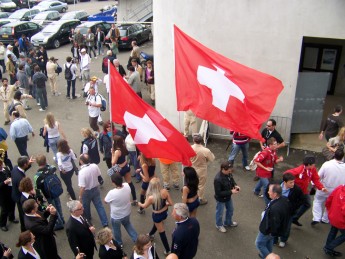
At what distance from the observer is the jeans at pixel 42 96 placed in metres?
13.7

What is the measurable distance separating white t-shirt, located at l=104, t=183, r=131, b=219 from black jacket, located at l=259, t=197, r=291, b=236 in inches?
92.7

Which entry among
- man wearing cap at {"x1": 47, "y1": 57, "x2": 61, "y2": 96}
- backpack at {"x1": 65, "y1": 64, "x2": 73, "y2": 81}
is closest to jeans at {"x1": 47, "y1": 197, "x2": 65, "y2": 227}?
backpack at {"x1": 65, "y1": 64, "x2": 73, "y2": 81}

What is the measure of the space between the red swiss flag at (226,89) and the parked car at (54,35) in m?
17.7

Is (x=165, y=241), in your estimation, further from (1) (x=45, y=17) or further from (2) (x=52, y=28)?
(1) (x=45, y=17)

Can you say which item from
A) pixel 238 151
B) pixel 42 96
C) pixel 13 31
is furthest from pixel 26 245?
pixel 13 31

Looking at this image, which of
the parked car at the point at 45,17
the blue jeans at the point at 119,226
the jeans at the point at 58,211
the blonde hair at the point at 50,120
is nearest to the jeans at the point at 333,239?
the blue jeans at the point at 119,226

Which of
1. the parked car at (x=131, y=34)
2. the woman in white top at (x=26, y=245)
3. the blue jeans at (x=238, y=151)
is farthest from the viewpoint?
the parked car at (x=131, y=34)

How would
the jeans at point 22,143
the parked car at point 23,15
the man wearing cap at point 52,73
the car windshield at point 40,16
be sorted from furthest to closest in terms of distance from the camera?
the parked car at point 23,15 < the car windshield at point 40,16 < the man wearing cap at point 52,73 < the jeans at point 22,143

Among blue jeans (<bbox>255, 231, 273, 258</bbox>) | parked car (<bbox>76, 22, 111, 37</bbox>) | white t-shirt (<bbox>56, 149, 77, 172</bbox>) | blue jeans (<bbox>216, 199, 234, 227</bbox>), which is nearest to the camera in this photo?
blue jeans (<bbox>255, 231, 273, 258</bbox>)

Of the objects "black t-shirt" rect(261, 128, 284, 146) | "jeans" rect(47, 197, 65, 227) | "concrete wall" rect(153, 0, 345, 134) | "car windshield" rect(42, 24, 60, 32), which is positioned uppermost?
"concrete wall" rect(153, 0, 345, 134)

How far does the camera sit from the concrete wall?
9703 mm

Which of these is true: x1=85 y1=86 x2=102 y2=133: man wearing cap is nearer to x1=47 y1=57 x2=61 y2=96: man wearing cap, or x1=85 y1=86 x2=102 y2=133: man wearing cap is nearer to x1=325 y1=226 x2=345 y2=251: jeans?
x1=47 y1=57 x2=61 y2=96: man wearing cap

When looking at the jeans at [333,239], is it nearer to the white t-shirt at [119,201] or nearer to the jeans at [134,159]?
the white t-shirt at [119,201]

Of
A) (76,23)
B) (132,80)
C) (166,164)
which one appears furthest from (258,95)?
(76,23)
